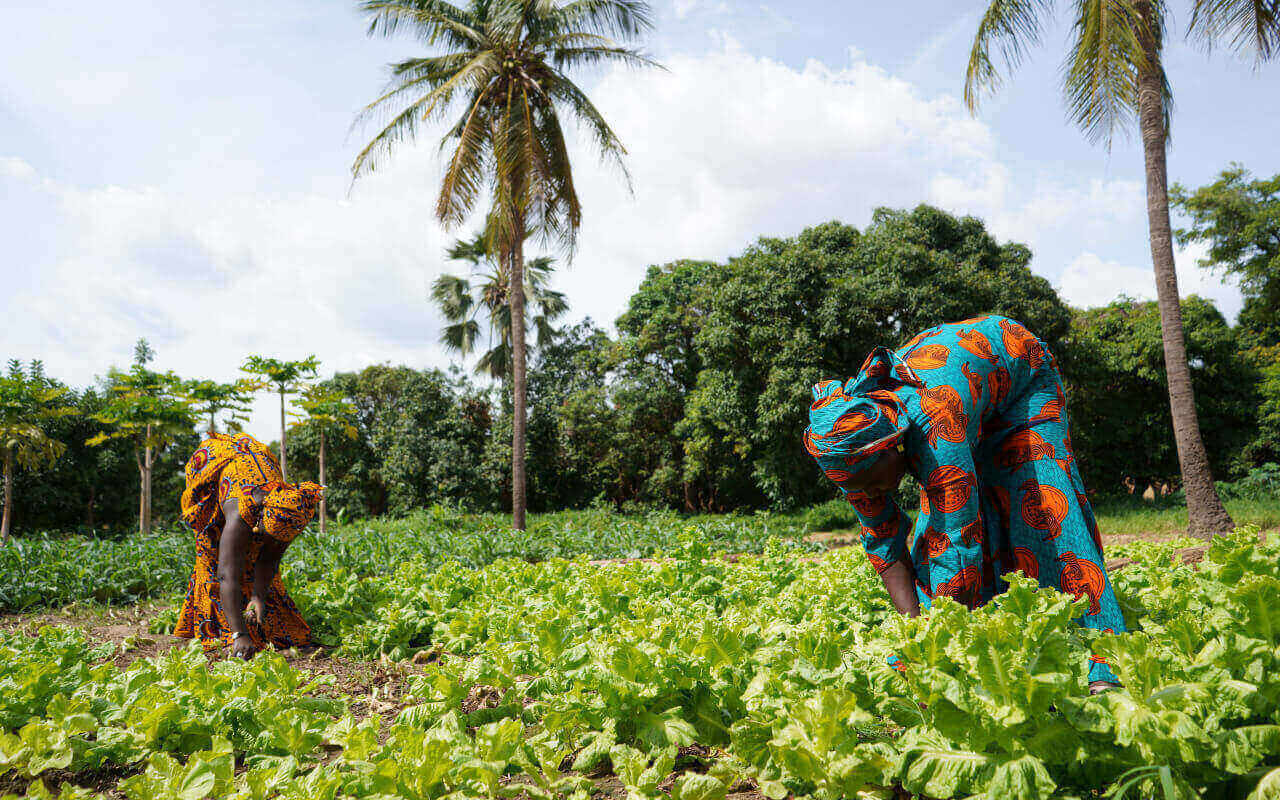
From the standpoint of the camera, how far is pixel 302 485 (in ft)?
13.1

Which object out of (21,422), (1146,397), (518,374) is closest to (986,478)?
(518,374)

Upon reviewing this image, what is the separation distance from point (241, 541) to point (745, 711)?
2923 mm

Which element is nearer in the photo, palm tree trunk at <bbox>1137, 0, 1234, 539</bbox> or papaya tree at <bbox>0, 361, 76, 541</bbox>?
palm tree trunk at <bbox>1137, 0, 1234, 539</bbox>

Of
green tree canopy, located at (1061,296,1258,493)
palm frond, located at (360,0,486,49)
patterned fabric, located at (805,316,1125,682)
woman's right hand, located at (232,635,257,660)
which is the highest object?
palm frond, located at (360,0,486,49)

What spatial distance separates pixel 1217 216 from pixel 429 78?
20518mm

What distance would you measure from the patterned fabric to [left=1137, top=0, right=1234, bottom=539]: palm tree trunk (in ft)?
25.0

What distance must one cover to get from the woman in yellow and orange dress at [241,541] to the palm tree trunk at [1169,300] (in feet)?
30.0

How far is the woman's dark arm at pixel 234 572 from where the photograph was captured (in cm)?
376

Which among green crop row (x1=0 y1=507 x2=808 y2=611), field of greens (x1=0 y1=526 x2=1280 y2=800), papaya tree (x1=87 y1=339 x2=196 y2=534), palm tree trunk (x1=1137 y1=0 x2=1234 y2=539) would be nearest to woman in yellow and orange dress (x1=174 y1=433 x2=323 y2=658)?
field of greens (x1=0 y1=526 x2=1280 y2=800)

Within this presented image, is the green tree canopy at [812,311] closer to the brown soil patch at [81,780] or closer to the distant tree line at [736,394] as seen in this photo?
the distant tree line at [736,394]

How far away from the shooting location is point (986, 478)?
2.47 metres

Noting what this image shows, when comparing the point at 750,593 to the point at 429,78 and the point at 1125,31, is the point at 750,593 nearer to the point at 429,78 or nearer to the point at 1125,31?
the point at 1125,31

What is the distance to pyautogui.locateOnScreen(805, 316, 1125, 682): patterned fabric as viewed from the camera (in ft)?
6.98

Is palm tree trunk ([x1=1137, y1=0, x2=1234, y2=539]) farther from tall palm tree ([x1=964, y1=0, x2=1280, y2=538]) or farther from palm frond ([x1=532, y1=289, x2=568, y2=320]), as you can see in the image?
palm frond ([x1=532, y1=289, x2=568, y2=320])
